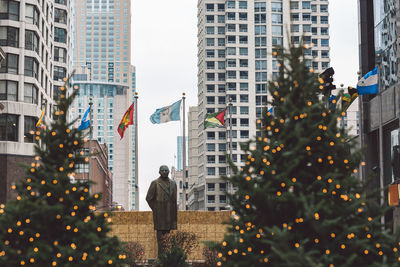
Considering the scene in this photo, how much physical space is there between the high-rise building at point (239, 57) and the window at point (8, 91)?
7796 cm

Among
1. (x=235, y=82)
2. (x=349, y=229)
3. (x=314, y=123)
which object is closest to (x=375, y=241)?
(x=349, y=229)

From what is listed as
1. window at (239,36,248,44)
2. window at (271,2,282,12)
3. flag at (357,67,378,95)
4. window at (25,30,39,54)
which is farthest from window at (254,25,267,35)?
flag at (357,67,378,95)

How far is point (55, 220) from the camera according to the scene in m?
14.9

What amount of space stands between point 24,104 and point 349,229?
5910 cm

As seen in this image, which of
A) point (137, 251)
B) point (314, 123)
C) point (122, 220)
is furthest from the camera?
point (122, 220)

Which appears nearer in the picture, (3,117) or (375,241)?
(375,241)

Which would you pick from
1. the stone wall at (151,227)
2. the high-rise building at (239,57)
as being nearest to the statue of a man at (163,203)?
the stone wall at (151,227)

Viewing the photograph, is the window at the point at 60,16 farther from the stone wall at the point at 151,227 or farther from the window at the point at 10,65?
the stone wall at the point at 151,227

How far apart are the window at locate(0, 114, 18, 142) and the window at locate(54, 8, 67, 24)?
1237 inches

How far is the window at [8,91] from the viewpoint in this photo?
68000 mm

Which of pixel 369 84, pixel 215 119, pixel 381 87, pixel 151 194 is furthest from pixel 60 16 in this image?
pixel 151 194

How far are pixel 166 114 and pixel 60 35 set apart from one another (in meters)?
50.0

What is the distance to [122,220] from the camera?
1304 inches

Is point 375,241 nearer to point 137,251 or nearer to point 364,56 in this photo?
Result: point 137,251
